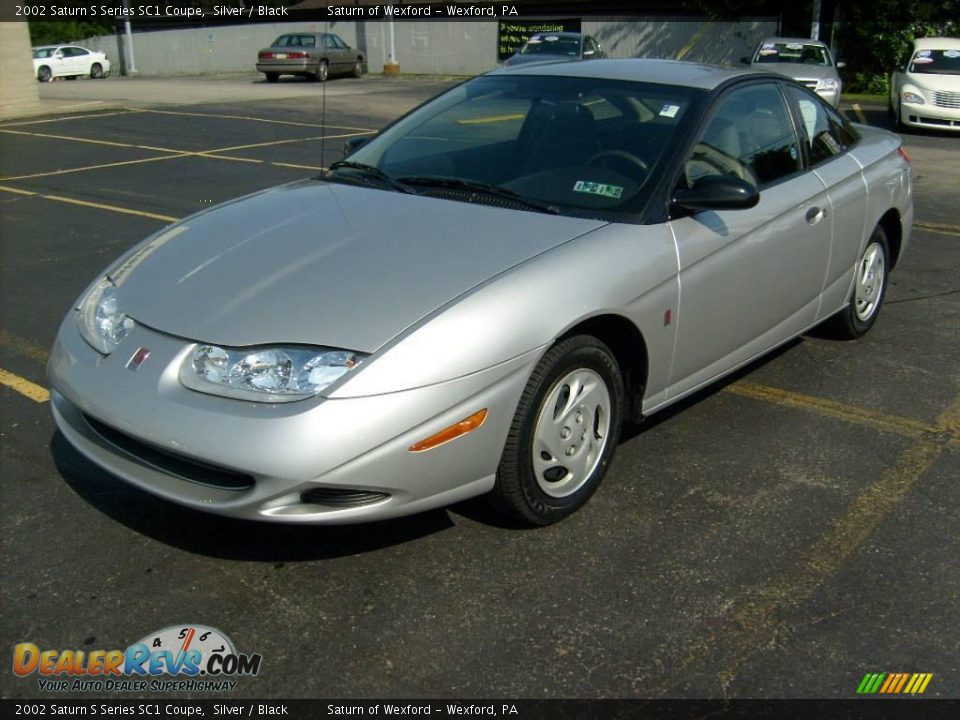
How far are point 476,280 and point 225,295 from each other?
85 cm

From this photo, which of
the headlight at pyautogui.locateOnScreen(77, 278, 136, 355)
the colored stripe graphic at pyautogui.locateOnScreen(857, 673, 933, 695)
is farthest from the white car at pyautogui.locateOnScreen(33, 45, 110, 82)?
the colored stripe graphic at pyautogui.locateOnScreen(857, 673, 933, 695)

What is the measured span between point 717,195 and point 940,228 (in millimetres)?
5946

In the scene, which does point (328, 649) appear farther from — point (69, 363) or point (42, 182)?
point (42, 182)

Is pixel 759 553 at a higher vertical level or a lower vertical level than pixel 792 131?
lower

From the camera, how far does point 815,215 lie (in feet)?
15.7

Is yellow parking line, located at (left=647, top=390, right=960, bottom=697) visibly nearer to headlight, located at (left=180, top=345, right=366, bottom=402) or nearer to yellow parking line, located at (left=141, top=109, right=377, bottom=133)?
headlight, located at (left=180, top=345, right=366, bottom=402)

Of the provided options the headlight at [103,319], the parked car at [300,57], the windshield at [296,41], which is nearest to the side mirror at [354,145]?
the headlight at [103,319]

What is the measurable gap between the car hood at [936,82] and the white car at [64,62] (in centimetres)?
3088

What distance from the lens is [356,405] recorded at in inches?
118

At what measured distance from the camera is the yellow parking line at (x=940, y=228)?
28.7ft

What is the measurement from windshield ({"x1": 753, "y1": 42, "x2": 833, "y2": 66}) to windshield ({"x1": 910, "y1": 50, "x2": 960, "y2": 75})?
278 cm

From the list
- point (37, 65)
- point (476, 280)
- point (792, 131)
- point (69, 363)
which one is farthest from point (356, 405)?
point (37, 65)

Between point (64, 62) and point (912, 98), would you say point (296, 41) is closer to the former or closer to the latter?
point (64, 62)

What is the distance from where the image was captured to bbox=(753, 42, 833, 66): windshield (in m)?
20.0
